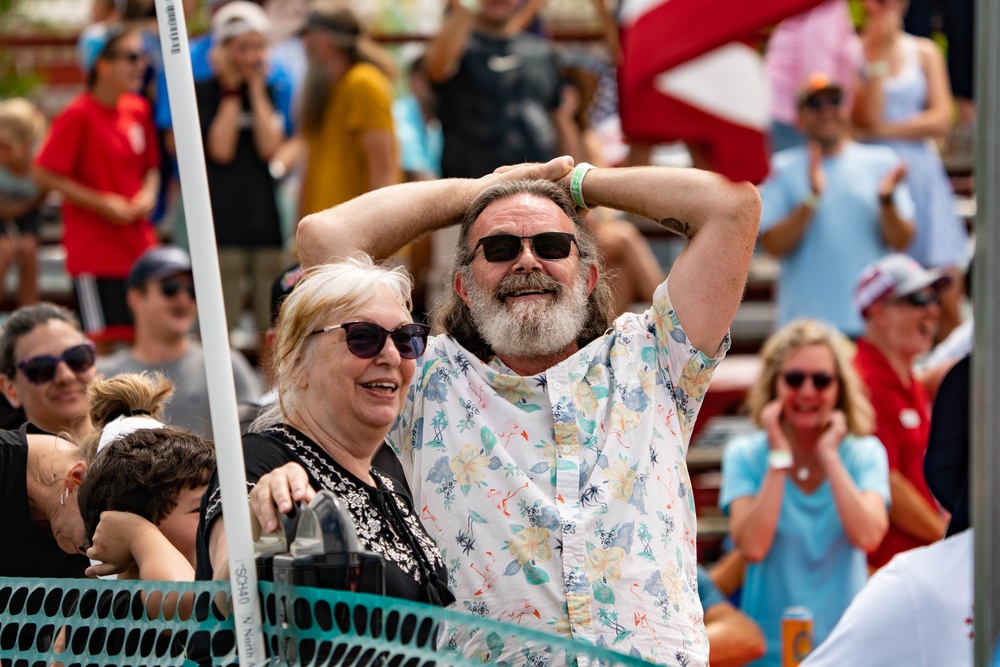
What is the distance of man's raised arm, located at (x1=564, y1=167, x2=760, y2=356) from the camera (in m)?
3.59

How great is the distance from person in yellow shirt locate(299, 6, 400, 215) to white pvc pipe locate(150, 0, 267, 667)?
15.9 ft

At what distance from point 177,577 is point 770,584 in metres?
3.14

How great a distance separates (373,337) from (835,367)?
3270 millimetres

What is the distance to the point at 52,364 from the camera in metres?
4.89

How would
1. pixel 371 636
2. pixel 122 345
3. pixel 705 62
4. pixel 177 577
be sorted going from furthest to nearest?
1. pixel 122 345
2. pixel 705 62
3. pixel 177 577
4. pixel 371 636

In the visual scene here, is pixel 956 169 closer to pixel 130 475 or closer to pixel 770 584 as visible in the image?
pixel 770 584

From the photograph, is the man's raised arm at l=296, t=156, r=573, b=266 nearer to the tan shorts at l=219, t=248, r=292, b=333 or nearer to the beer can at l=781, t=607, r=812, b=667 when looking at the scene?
the beer can at l=781, t=607, r=812, b=667

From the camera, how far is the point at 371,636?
2461 millimetres

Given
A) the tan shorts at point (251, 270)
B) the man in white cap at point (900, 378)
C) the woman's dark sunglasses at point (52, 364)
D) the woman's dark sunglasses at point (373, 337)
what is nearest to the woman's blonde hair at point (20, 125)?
the tan shorts at point (251, 270)

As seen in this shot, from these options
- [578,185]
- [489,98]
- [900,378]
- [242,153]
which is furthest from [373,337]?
[242,153]

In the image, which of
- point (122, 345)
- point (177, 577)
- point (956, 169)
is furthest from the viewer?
point (956, 169)

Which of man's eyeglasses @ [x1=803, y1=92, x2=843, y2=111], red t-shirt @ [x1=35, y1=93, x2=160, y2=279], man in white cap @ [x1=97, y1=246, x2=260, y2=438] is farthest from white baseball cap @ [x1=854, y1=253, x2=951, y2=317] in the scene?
red t-shirt @ [x1=35, y1=93, x2=160, y2=279]

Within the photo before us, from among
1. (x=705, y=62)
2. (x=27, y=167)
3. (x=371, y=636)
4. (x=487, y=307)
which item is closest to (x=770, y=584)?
(x=705, y=62)

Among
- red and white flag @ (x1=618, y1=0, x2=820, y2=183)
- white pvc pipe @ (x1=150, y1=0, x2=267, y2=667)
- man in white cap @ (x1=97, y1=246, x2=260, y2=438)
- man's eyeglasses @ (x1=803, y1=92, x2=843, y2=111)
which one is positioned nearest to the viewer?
white pvc pipe @ (x1=150, y1=0, x2=267, y2=667)
